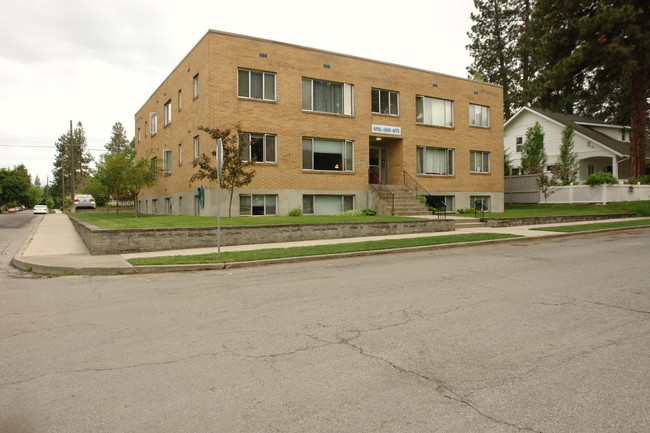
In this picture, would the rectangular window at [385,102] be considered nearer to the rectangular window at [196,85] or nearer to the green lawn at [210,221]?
the green lawn at [210,221]

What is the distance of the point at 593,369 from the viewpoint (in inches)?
153

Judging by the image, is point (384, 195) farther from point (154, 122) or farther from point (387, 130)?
point (154, 122)

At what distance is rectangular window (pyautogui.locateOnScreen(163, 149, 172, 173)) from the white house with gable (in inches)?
1159

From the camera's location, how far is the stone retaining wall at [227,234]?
1236 centimetres

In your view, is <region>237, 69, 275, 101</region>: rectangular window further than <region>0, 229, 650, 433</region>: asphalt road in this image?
Yes

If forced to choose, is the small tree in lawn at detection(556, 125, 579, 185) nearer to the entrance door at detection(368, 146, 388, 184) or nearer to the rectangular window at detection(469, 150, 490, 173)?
the rectangular window at detection(469, 150, 490, 173)

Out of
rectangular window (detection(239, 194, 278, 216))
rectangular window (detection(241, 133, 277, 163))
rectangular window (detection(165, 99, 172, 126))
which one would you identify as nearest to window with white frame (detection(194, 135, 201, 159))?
rectangular window (detection(241, 133, 277, 163))

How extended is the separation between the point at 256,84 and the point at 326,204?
7038 mm

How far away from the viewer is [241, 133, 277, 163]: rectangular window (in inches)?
825

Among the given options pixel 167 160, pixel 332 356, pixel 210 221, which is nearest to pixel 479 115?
pixel 210 221

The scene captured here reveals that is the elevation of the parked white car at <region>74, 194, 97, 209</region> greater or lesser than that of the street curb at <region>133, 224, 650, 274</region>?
greater

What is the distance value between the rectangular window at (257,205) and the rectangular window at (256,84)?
490cm

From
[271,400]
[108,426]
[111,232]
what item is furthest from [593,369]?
[111,232]

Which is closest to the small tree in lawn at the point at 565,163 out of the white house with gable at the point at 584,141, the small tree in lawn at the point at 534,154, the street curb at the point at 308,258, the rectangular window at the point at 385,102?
the small tree in lawn at the point at 534,154
